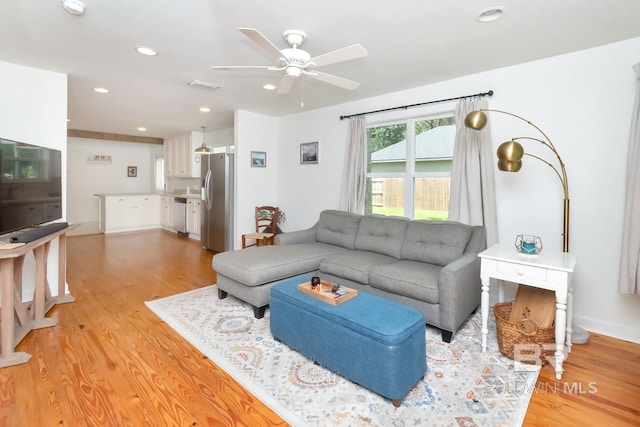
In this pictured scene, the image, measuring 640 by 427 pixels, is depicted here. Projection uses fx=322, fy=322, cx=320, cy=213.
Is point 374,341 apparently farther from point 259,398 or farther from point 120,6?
point 120,6

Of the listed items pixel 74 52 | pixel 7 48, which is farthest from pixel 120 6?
pixel 7 48

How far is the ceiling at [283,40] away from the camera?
2.05 metres

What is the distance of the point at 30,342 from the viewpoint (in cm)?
246

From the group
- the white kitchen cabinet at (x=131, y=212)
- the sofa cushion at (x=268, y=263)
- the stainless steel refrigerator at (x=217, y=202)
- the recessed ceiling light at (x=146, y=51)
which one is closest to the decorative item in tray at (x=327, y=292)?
the sofa cushion at (x=268, y=263)

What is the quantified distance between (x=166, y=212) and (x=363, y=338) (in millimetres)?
7311

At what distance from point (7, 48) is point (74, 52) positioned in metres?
0.52

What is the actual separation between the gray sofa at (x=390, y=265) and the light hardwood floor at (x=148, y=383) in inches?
27.3

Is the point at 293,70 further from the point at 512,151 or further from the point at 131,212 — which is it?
the point at 131,212

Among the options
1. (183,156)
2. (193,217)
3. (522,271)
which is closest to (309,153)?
(193,217)

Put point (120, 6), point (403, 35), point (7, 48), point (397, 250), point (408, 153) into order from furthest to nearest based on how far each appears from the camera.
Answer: point (408, 153) < point (397, 250) < point (7, 48) < point (403, 35) < point (120, 6)

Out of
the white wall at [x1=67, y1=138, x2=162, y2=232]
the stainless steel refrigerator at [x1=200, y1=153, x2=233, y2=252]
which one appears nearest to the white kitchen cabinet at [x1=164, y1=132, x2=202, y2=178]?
the white wall at [x1=67, y1=138, x2=162, y2=232]

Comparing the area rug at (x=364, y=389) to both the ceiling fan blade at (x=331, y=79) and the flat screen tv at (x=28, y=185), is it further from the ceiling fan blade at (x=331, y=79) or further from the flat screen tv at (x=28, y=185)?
the ceiling fan blade at (x=331, y=79)

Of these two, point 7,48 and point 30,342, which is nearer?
point 30,342

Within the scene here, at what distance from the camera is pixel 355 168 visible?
426cm
